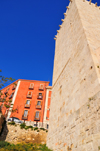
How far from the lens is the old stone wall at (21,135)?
14.4 meters

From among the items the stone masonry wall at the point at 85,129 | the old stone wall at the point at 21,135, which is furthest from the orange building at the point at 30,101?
the stone masonry wall at the point at 85,129

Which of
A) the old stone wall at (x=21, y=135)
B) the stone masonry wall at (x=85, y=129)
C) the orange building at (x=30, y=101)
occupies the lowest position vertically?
the stone masonry wall at (x=85, y=129)

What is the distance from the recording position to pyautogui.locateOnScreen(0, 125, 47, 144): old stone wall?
47.1 ft

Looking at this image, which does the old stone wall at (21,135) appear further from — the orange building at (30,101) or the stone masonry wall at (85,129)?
the stone masonry wall at (85,129)

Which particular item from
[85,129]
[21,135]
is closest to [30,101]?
[21,135]

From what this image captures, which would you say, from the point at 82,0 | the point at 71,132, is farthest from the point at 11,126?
the point at 82,0

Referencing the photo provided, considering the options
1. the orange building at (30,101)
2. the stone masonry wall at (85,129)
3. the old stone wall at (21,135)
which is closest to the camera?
the stone masonry wall at (85,129)

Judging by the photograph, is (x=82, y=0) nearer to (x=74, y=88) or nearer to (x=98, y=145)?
(x=74, y=88)

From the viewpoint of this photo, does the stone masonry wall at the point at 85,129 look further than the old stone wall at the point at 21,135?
No

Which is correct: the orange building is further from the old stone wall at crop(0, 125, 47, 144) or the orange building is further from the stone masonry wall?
the stone masonry wall

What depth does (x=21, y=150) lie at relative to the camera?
8.55 m

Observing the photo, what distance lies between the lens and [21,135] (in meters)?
14.9

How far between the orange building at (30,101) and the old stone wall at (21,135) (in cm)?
799

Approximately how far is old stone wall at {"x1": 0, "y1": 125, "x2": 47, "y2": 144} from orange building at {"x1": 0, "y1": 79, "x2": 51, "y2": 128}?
7.99 metres
